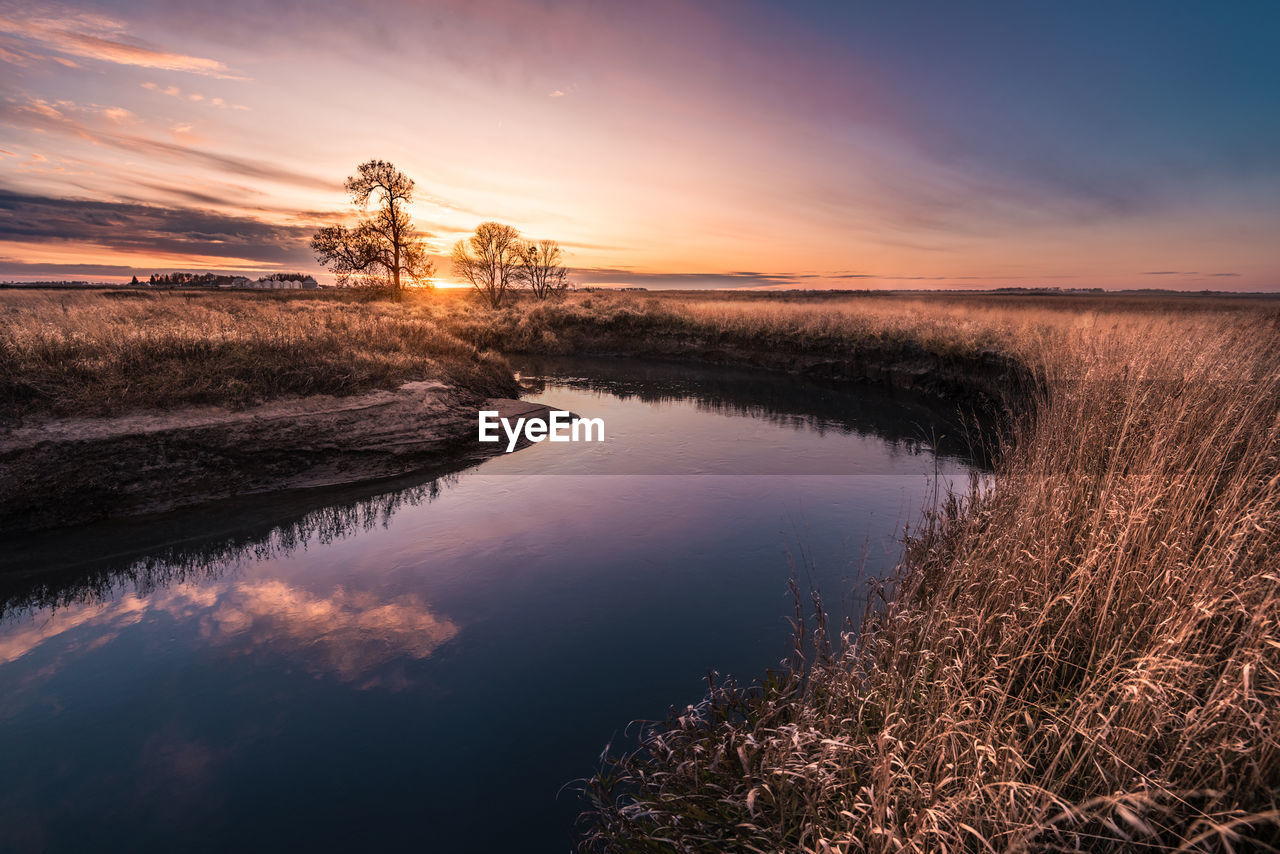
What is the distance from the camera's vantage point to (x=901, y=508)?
9.07m

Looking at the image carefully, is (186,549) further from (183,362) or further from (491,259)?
(491,259)

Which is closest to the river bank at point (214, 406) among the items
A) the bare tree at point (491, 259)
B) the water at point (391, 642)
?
the water at point (391, 642)

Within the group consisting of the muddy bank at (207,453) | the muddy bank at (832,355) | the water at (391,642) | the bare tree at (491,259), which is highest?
the bare tree at (491,259)

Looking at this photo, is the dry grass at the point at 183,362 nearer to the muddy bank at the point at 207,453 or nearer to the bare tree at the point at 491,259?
the muddy bank at the point at 207,453

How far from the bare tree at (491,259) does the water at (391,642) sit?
128 ft

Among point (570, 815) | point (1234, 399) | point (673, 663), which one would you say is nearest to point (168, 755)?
point (570, 815)

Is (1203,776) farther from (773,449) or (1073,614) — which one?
(773,449)

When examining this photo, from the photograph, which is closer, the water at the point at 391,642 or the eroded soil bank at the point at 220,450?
the water at the point at 391,642

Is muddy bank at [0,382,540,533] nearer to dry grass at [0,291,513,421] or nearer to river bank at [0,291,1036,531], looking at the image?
river bank at [0,291,1036,531]

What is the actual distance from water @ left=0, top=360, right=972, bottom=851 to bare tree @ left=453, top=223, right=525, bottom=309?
38.9 m

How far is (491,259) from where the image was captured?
46.5m

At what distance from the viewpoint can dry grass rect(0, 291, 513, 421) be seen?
916 cm

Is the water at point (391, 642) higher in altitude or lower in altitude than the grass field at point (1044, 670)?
lower

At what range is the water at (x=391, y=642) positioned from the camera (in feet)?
13.6
